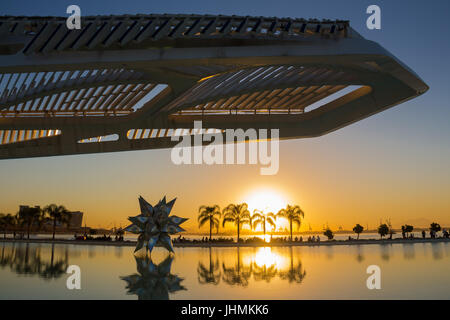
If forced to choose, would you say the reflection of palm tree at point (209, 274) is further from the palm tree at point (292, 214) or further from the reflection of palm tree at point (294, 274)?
the palm tree at point (292, 214)

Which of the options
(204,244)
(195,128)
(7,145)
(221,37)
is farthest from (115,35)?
(204,244)

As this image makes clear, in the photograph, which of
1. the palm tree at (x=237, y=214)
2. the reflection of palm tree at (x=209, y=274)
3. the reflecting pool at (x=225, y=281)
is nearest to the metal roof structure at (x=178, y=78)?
the reflecting pool at (x=225, y=281)

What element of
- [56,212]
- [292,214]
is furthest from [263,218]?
[56,212]

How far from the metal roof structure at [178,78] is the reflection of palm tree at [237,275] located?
6.51 meters

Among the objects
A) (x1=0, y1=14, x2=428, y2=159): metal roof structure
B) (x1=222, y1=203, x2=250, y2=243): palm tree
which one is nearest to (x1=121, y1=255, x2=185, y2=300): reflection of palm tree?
(x1=0, y1=14, x2=428, y2=159): metal roof structure

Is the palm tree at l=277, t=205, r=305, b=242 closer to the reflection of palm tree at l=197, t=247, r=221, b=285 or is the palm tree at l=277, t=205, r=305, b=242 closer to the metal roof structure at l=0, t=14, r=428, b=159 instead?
the metal roof structure at l=0, t=14, r=428, b=159

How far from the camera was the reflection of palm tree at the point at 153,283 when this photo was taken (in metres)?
11.6

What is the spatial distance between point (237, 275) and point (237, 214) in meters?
31.6

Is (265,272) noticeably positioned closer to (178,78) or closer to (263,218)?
(178,78)

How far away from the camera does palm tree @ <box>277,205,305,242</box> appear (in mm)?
48075

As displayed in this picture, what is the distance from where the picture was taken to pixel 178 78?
678 inches

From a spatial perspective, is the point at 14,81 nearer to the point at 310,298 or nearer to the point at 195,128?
the point at 195,128

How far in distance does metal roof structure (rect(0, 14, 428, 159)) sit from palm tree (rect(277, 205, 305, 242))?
23525 mm

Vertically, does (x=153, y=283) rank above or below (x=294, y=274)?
below
